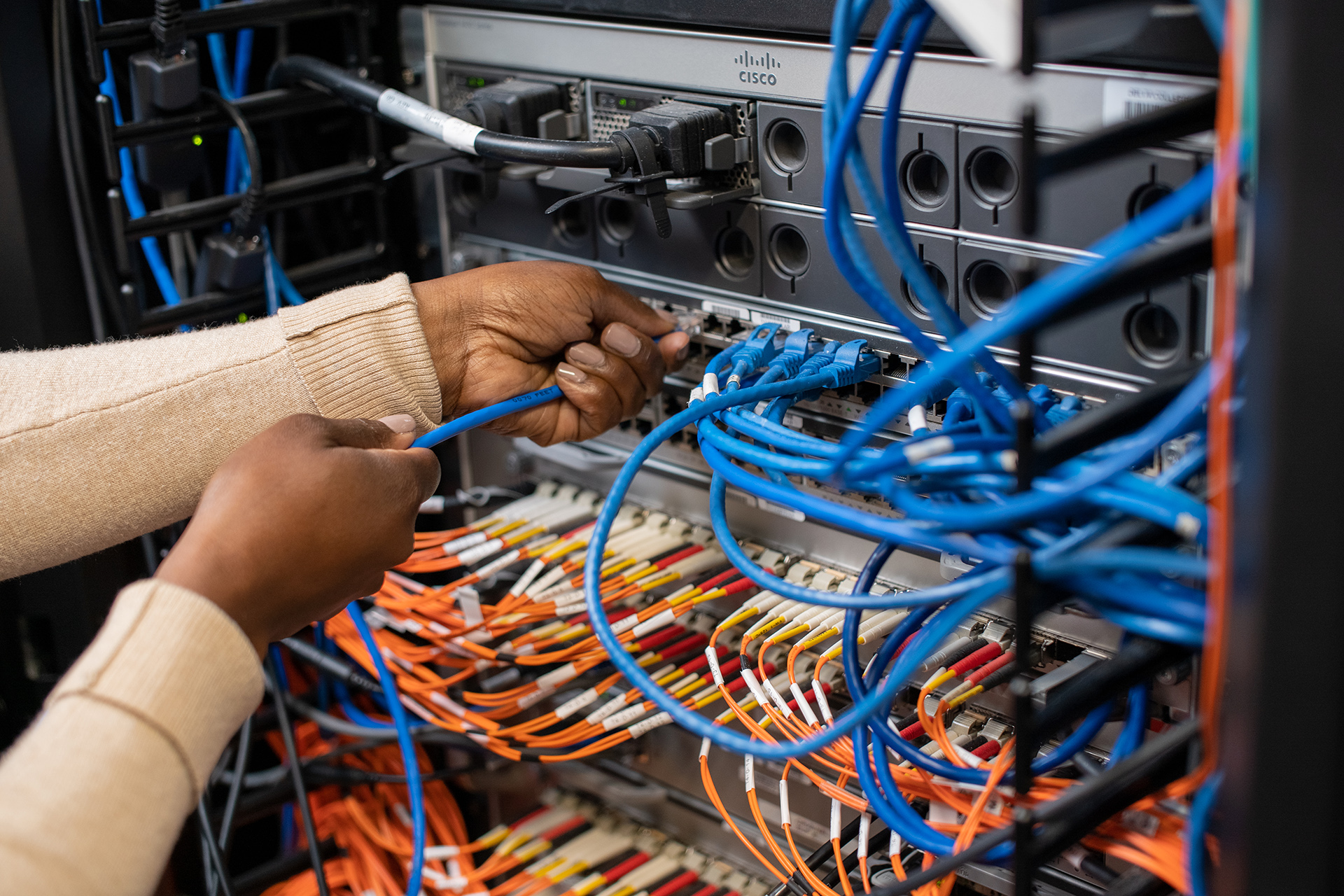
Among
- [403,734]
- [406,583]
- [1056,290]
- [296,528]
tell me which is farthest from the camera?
[406,583]

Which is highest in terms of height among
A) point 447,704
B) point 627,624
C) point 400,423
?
point 400,423

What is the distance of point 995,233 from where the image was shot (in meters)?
0.83

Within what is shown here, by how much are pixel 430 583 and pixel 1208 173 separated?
3.58ft

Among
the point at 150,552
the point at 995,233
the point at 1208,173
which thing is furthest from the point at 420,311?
the point at 1208,173

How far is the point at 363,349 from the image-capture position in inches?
39.4

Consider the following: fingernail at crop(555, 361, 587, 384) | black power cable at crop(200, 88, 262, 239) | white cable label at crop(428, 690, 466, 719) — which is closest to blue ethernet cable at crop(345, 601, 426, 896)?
white cable label at crop(428, 690, 466, 719)

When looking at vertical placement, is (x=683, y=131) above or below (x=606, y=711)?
above

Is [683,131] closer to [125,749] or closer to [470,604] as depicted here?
[470,604]

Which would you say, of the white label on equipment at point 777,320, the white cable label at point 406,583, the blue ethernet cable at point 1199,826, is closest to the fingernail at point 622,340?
the white label on equipment at point 777,320

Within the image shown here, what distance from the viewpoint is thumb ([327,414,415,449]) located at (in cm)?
82

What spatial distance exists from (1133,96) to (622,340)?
1.49 ft

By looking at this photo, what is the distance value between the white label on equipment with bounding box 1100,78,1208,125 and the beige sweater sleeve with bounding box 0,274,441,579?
1.93 feet

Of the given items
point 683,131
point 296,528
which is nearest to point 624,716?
point 296,528

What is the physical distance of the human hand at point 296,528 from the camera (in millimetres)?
719
